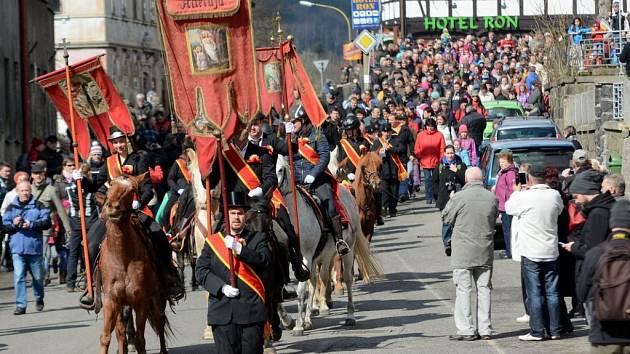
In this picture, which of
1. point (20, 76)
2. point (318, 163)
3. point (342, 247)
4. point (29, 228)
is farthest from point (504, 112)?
point (342, 247)

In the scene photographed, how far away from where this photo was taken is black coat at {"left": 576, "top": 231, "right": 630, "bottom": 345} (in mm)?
10789

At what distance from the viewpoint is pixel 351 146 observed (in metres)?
26.0

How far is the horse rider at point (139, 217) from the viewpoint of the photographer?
51.8 feet

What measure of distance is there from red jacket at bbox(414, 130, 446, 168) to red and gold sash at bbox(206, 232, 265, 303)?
884 inches

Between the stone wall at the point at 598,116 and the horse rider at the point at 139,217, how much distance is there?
15.7m

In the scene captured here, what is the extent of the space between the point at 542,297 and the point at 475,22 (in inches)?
2528

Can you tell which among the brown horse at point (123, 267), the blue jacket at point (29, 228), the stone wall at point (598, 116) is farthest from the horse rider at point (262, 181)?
the stone wall at point (598, 116)

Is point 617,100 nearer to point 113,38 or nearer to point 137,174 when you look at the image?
point 137,174

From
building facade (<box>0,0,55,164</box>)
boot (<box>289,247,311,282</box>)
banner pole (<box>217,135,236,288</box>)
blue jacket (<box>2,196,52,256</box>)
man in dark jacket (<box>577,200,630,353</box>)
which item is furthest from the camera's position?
building facade (<box>0,0,55,164</box>)

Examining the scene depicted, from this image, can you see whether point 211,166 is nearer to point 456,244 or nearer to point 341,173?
point 456,244

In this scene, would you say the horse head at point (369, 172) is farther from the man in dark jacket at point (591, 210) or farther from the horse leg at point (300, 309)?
the man in dark jacket at point (591, 210)

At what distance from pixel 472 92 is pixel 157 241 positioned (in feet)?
96.1

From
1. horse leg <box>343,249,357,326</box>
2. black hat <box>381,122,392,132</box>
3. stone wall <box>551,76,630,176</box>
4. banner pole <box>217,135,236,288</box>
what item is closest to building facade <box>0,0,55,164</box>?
black hat <box>381,122,392,132</box>

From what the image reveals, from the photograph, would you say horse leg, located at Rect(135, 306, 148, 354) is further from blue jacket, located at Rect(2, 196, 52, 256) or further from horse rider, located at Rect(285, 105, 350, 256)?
blue jacket, located at Rect(2, 196, 52, 256)
